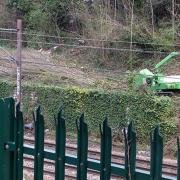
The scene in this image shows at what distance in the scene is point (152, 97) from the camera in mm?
22125

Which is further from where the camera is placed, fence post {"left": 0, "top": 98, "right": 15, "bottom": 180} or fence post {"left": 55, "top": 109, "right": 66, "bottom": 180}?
fence post {"left": 0, "top": 98, "right": 15, "bottom": 180}

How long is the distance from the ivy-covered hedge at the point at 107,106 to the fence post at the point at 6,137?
17475mm

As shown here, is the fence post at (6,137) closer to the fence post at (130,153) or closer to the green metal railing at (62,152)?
the green metal railing at (62,152)

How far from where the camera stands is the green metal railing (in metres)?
2.78

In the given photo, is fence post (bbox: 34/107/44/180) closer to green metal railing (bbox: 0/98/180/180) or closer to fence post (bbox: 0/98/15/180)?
green metal railing (bbox: 0/98/180/180)

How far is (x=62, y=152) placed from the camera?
10.6 feet

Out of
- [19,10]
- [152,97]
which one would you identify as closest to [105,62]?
[152,97]

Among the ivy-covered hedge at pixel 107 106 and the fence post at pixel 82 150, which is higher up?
the fence post at pixel 82 150

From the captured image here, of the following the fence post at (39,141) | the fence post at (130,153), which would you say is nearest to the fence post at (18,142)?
the fence post at (39,141)

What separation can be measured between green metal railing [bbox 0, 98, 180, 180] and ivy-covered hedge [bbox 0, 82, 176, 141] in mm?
17495

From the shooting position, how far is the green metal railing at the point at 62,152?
278 cm

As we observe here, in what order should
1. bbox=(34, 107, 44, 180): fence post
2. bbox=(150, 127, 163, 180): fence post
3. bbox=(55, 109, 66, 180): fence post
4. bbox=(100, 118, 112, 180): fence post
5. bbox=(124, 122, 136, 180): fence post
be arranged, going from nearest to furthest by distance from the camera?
bbox=(150, 127, 163, 180): fence post < bbox=(124, 122, 136, 180): fence post < bbox=(100, 118, 112, 180): fence post < bbox=(55, 109, 66, 180): fence post < bbox=(34, 107, 44, 180): fence post

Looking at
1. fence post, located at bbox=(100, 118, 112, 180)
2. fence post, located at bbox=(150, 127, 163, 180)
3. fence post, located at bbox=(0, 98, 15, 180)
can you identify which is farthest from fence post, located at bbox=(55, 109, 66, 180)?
fence post, located at bbox=(150, 127, 163, 180)

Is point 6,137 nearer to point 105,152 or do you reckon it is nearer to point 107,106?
point 105,152
